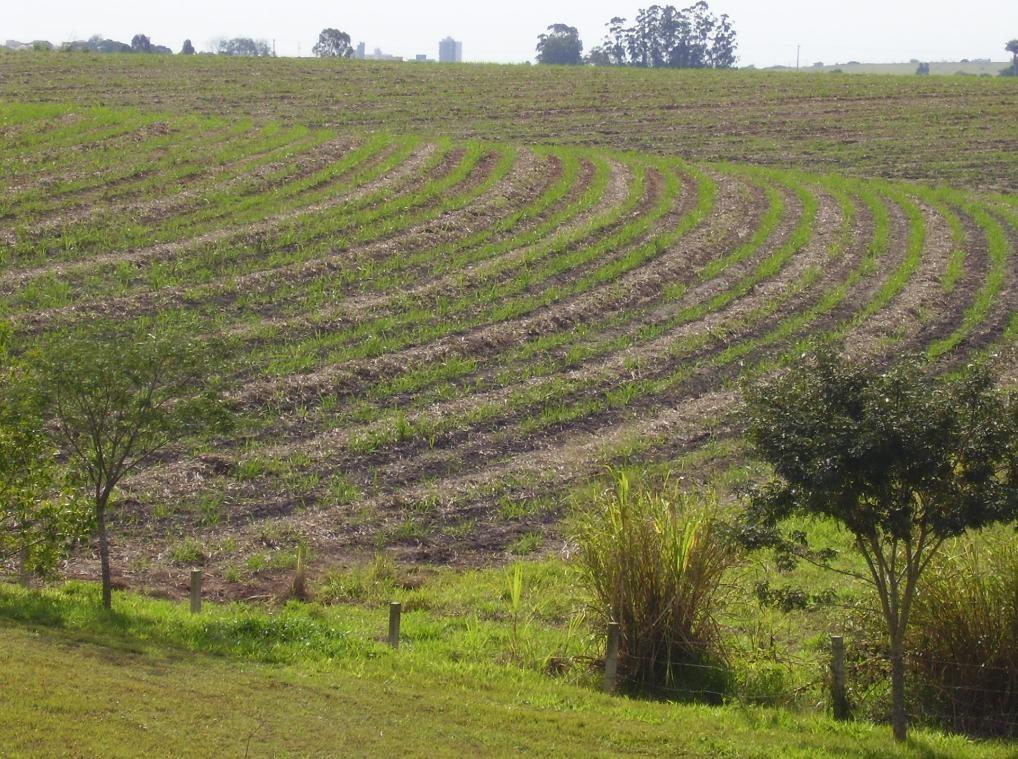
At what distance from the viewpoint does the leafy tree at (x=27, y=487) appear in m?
14.5

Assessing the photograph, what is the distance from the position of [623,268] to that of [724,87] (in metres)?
34.6

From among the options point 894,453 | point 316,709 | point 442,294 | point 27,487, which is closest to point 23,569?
point 27,487

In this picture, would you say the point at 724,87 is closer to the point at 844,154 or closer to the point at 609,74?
the point at 609,74

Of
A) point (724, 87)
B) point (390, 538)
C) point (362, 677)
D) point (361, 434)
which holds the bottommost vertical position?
point (362, 677)

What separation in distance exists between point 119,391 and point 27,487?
179 cm

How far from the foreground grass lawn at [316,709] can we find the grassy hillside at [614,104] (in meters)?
35.7

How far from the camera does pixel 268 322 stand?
2634 cm

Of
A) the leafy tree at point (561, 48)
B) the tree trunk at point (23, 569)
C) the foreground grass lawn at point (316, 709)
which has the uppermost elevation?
the leafy tree at point (561, 48)

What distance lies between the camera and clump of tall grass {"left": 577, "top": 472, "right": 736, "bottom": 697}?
14.0 m

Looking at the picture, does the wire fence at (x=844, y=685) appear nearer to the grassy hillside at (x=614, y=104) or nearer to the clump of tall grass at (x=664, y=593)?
the clump of tall grass at (x=664, y=593)

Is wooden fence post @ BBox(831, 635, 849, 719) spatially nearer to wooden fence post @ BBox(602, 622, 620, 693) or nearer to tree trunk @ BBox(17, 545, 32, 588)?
wooden fence post @ BBox(602, 622, 620, 693)

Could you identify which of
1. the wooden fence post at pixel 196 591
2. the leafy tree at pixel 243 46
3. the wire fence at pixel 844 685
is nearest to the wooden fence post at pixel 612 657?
the wire fence at pixel 844 685

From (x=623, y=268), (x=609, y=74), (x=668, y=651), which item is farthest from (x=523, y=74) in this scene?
(x=668, y=651)

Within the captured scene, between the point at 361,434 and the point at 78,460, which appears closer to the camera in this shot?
the point at 78,460
